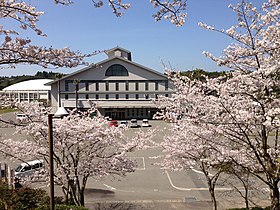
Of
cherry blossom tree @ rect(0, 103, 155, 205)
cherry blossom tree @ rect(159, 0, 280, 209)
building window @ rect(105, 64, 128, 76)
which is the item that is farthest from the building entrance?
cherry blossom tree @ rect(159, 0, 280, 209)

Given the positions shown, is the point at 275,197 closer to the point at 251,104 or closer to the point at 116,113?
the point at 251,104

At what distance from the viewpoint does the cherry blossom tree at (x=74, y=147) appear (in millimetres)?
7562

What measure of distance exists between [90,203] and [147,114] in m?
24.3

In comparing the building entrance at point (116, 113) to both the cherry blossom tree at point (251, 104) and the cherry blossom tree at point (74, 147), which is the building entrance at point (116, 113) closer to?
the cherry blossom tree at point (74, 147)

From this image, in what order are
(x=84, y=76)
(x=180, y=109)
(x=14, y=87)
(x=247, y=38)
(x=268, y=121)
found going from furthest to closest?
(x=14, y=87) → (x=84, y=76) → (x=180, y=109) → (x=247, y=38) → (x=268, y=121)

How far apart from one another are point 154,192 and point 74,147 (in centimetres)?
507

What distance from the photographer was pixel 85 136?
7.74m

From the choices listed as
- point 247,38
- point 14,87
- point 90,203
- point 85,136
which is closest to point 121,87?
point 14,87

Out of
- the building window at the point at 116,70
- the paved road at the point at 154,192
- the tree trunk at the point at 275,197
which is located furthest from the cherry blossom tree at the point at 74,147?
the building window at the point at 116,70

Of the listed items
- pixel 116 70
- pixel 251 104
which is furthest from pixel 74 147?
pixel 116 70

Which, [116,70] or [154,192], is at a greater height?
[116,70]

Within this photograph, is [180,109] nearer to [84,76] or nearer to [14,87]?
[84,76]

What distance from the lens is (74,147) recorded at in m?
7.96

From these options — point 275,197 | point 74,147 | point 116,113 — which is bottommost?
point 275,197
